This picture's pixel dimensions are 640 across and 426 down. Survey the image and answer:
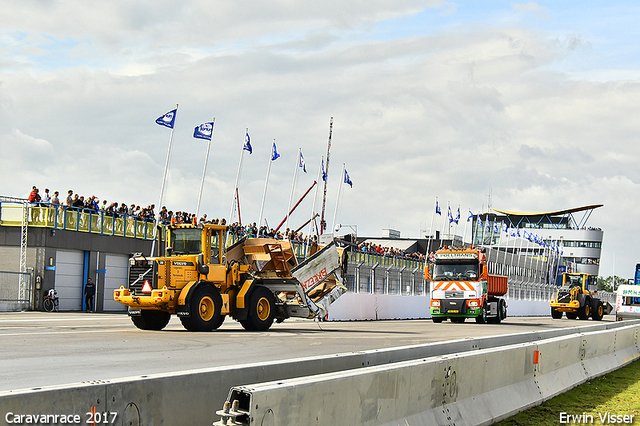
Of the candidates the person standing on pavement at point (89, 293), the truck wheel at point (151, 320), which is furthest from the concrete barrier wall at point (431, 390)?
the person standing on pavement at point (89, 293)

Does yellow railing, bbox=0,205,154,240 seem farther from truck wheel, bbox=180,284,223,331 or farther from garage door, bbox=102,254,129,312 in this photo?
truck wheel, bbox=180,284,223,331

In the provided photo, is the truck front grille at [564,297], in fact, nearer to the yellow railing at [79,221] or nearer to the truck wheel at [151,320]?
the yellow railing at [79,221]

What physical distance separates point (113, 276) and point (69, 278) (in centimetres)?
297

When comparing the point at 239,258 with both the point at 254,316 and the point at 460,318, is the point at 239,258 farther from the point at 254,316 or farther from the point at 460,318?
the point at 460,318

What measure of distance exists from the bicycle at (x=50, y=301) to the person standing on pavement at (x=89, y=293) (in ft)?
6.51

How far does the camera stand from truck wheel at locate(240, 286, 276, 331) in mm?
20203

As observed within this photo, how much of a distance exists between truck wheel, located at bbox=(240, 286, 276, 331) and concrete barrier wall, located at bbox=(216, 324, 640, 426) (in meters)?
9.79

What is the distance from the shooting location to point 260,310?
20.6 metres

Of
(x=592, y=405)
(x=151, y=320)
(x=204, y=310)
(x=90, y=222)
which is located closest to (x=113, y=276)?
(x=90, y=222)

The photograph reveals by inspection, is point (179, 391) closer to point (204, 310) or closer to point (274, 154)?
point (204, 310)

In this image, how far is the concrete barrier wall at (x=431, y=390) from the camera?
5074mm

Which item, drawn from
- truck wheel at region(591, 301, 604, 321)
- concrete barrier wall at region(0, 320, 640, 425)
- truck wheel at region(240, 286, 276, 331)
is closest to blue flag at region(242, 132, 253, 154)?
truck wheel at region(240, 286, 276, 331)

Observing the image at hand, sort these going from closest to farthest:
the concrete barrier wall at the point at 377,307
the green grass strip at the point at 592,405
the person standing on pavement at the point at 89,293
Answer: the green grass strip at the point at 592,405 → the concrete barrier wall at the point at 377,307 → the person standing on pavement at the point at 89,293

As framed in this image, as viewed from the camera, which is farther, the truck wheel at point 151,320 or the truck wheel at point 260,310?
the truck wheel at point 260,310
